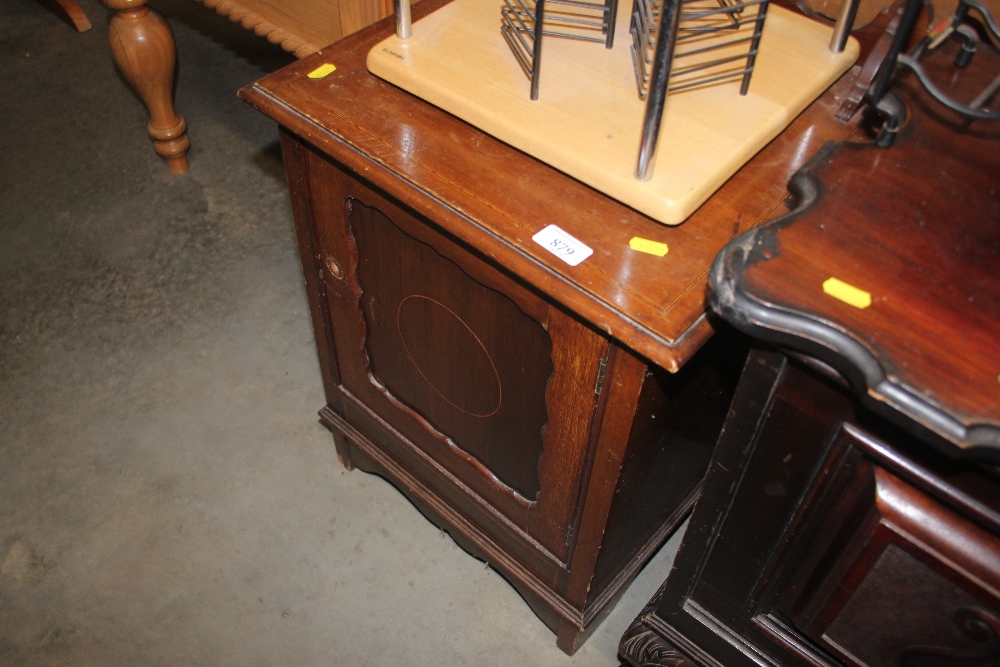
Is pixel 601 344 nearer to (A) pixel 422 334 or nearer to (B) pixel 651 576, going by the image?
(A) pixel 422 334

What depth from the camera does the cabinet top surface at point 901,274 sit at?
567mm

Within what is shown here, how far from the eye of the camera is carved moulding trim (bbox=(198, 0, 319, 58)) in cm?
143

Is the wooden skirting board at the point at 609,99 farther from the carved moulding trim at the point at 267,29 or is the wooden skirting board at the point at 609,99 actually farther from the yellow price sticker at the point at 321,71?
the carved moulding trim at the point at 267,29

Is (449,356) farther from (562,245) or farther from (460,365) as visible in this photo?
(562,245)

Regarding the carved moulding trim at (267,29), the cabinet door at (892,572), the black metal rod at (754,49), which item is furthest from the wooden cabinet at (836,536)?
the carved moulding trim at (267,29)

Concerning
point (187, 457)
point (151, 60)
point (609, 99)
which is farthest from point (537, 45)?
point (151, 60)

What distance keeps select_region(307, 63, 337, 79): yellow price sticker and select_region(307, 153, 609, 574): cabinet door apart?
0.29ft

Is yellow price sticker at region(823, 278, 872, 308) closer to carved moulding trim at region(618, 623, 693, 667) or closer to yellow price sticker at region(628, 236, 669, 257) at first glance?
yellow price sticker at region(628, 236, 669, 257)

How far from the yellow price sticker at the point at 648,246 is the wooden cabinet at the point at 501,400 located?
87 mm

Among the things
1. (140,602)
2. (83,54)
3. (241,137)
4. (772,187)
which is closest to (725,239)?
(772,187)

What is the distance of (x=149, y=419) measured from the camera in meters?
1.57

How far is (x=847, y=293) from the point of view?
618 millimetres

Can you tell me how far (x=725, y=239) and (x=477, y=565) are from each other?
2.63ft

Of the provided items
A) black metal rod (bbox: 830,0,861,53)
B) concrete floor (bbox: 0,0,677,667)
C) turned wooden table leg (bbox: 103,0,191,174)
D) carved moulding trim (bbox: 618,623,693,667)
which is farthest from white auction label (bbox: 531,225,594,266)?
turned wooden table leg (bbox: 103,0,191,174)
